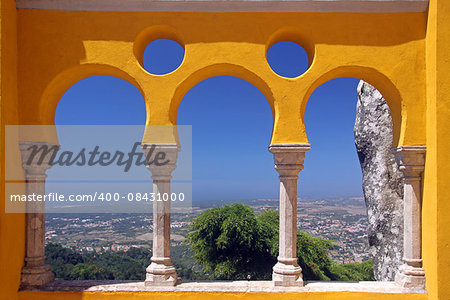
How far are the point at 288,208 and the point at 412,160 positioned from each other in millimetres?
2020

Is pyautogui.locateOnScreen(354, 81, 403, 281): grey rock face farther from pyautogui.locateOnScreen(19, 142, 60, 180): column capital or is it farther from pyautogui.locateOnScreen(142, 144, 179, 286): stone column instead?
pyautogui.locateOnScreen(19, 142, 60, 180): column capital

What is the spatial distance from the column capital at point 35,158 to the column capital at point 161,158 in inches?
61.8

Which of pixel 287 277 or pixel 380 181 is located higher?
pixel 380 181

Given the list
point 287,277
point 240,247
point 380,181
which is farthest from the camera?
point 240,247

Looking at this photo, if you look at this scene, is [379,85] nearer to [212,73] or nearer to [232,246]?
[212,73]

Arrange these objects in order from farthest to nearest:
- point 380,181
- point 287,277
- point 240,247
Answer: point 240,247, point 380,181, point 287,277

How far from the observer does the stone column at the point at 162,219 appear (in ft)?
16.9

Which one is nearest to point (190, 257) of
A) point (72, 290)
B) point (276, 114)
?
point (72, 290)

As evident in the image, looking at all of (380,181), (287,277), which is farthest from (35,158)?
(380,181)

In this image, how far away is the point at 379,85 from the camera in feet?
18.3

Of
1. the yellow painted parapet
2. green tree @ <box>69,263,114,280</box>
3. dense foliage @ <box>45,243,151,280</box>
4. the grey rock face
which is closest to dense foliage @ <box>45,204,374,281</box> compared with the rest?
dense foliage @ <box>45,243,151,280</box>

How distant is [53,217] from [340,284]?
9768 mm

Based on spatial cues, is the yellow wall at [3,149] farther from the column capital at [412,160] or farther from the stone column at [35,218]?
the column capital at [412,160]

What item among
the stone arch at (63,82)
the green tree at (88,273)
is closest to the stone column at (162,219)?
the stone arch at (63,82)
